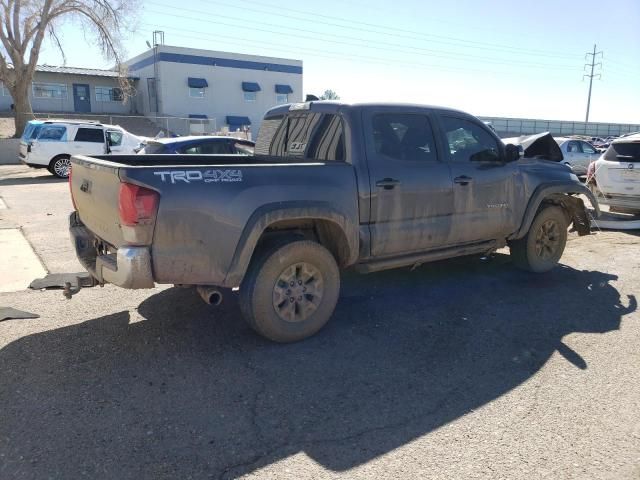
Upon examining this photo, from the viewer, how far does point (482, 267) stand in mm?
6832

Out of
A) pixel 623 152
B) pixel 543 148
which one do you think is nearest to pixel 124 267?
pixel 543 148

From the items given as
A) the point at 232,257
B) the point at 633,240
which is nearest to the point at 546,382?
the point at 232,257

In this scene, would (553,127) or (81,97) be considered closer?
(81,97)

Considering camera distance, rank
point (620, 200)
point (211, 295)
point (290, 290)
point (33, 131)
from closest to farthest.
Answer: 1. point (211, 295)
2. point (290, 290)
3. point (620, 200)
4. point (33, 131)

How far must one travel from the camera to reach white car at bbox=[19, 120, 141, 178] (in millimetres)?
17547

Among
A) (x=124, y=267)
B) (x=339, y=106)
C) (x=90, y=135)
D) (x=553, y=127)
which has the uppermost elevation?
(x=553, y=127)

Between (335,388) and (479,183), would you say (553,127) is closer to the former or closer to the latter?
(479,183)

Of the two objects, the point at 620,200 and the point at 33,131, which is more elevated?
the point at 33,131

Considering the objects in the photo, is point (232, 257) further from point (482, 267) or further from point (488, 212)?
point (482, 267)

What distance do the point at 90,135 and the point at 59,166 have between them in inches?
59.6

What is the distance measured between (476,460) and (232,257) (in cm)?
214

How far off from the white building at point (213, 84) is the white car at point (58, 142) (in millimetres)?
21276

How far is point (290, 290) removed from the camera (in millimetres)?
4301

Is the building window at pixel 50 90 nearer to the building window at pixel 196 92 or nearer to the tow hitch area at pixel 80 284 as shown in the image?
the building window at pixel 196 92
